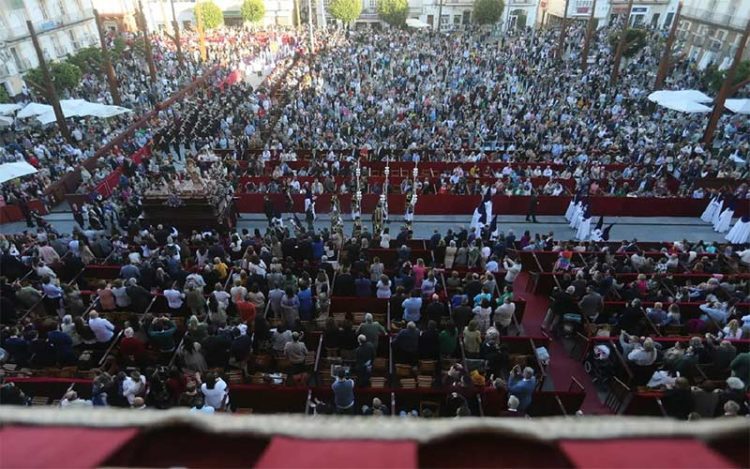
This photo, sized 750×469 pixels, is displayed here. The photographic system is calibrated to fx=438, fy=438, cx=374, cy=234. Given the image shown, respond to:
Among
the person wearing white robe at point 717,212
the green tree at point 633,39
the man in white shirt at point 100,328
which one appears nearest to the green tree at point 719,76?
the green tree at point 633,39

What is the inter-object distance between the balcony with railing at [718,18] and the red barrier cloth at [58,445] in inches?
1910

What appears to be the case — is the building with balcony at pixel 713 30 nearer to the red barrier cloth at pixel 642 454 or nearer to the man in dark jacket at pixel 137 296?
the man in dark jacket at pixel 137 296

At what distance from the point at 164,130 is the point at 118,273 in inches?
509

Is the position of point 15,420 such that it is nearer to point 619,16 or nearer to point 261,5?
point 261,5

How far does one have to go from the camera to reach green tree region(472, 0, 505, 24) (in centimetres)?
5588

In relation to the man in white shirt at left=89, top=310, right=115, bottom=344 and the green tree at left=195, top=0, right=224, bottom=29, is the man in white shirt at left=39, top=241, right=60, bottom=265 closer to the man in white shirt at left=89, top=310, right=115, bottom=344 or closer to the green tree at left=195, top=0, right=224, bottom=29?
the man in white shirt at left=89, top=310, right=115, bottom=344

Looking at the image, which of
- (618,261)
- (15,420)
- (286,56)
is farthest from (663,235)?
(286,56)

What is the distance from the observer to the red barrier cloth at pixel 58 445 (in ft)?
4.21

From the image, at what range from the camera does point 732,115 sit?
25516mm

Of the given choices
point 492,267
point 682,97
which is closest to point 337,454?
point 492,267

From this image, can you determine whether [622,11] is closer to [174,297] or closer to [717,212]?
[717,212]

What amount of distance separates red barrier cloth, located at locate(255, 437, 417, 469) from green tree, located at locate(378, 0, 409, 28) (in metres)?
60.2

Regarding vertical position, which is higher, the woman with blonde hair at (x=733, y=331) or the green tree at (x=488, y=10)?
the green tree at (x=488, y=10)

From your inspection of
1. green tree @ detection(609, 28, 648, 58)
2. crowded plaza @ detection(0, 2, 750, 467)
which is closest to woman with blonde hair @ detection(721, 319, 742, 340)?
crowded plaza @ detection(0, 2, 750, 467)
